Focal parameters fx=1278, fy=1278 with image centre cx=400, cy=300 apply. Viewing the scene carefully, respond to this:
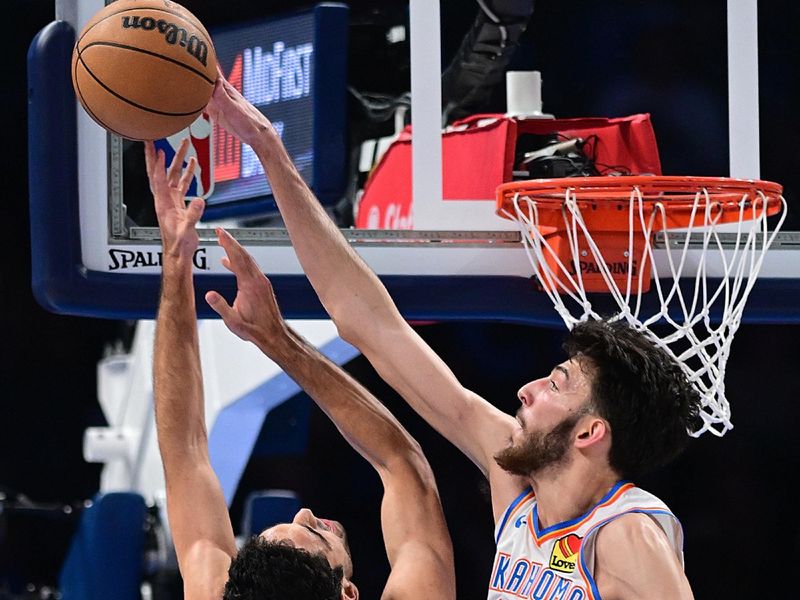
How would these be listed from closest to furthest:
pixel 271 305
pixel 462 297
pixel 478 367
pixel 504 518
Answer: pixel 504 518
pixel 271 305
pixel 462 297
pixel 478 367

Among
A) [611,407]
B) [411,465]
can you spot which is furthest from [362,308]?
[611,407]

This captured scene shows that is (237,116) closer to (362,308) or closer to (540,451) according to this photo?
(362,308)

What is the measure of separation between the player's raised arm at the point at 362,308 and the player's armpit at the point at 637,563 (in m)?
0.46

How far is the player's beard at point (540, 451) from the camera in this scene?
2.75 m

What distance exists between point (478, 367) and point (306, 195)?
3749 mm

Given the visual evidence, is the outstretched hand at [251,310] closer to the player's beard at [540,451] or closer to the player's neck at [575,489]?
the player's beard at [540,451]

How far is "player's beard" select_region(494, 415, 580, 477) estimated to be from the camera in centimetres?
275

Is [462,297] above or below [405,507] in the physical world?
above

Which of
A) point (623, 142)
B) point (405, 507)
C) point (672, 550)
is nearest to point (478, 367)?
point (623, 142)

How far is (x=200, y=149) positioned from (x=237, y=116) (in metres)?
0.88

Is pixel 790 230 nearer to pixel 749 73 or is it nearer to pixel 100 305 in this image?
pixel 749 73

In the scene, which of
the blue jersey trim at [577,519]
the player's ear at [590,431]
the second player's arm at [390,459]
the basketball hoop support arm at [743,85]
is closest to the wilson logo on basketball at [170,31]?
the second player's arm at [390,459]

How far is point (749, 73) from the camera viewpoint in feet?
13.7

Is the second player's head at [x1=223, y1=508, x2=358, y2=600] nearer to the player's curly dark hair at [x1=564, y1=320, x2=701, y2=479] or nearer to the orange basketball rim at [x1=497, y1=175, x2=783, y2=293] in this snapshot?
the player's curly dark hair at [x1=564, y1=320, x2=701, y2=479]
